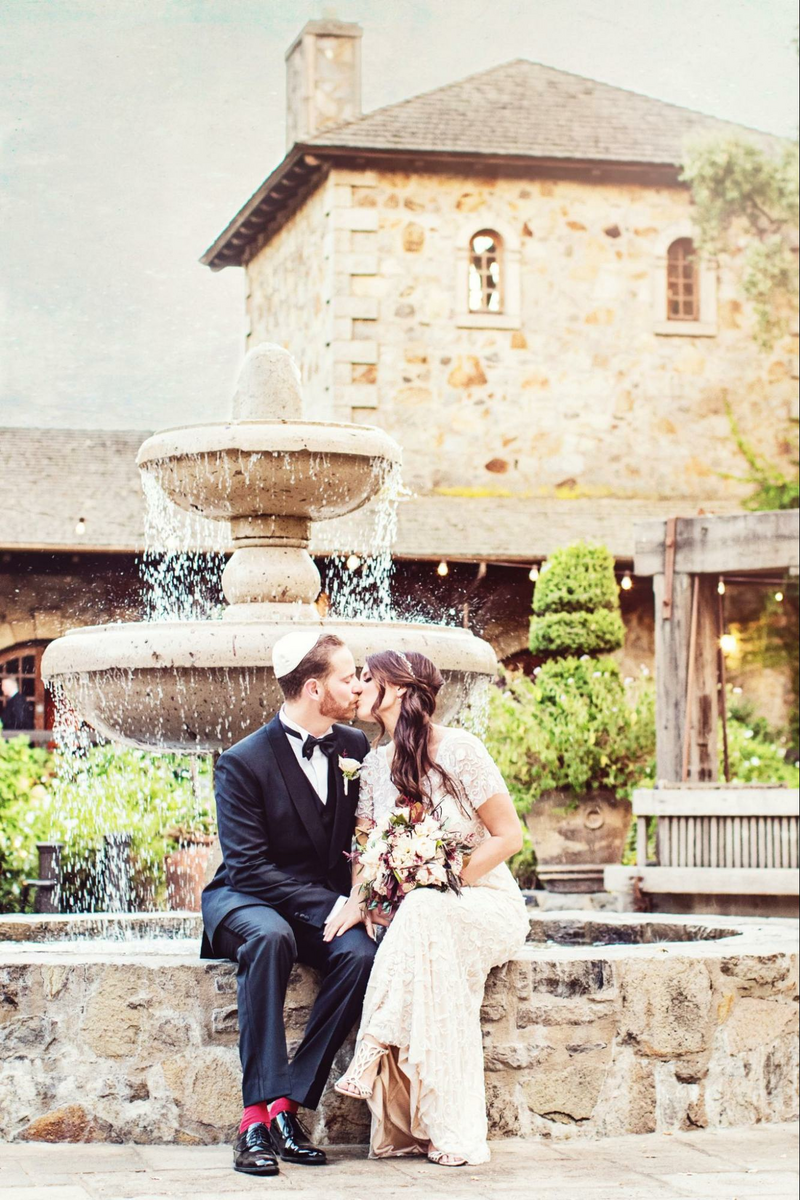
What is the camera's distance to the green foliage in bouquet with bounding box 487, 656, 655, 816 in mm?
11922

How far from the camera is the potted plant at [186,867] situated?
9.48 m

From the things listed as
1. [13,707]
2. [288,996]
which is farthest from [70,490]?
[288,996]

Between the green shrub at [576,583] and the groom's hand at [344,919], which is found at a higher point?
the green shrub at [576,583]

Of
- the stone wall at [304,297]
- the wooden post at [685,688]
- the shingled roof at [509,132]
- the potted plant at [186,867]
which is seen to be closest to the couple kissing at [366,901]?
the potted plant at [186,867]

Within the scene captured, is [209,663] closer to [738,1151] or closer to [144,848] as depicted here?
[738,1151]

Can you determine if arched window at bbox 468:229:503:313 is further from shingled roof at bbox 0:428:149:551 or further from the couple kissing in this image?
the couple kissing

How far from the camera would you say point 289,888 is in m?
4.76

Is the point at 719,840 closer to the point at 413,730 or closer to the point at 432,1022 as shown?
the point at 413,730

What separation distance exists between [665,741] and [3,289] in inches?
231

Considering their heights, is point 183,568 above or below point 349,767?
above

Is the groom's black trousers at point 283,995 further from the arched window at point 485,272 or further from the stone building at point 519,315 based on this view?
the arched window at point 485,272

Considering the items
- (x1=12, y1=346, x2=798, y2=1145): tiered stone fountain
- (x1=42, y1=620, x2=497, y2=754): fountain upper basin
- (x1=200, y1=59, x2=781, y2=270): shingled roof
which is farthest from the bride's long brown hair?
(x1=200, y1=59, x2=781, y2=270): shingled roof

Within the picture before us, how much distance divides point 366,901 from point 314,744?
48 cm

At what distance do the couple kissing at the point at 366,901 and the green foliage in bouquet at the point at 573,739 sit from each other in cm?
679
